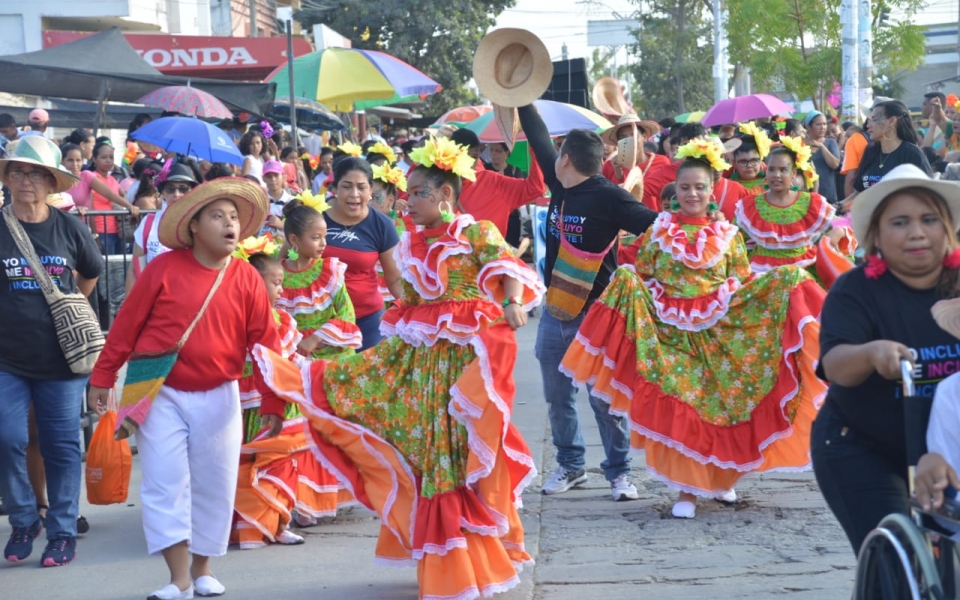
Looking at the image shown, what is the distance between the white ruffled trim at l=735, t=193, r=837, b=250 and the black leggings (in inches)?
190

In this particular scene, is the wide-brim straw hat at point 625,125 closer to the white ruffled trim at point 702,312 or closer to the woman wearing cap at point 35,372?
the white ruffled trim at point 702,312

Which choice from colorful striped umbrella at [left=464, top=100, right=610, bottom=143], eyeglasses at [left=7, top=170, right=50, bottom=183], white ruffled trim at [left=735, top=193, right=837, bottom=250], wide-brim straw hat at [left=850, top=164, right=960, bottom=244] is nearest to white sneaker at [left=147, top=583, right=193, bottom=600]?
eyeglasses at [left=7, top=170, right=50, bottom=183]

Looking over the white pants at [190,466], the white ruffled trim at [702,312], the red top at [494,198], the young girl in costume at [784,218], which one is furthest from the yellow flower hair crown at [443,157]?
the young girl in costume at [784,218]

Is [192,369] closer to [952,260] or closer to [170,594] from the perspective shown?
[170,594]

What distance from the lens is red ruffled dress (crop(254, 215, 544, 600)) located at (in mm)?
5535

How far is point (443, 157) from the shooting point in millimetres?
6102

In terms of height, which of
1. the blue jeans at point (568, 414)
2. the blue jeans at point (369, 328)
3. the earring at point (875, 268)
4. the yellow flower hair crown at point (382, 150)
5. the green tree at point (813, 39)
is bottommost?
the blue jeans at point (568, 414)

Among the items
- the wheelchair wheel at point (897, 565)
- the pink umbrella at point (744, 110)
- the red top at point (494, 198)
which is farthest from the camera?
the pink umbrella at point (744, 110)

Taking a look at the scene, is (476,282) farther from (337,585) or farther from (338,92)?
(338,92)

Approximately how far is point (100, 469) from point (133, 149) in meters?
10.6

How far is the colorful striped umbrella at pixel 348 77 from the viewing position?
57.6ft

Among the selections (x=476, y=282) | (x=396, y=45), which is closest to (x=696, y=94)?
(x=396, y=45)

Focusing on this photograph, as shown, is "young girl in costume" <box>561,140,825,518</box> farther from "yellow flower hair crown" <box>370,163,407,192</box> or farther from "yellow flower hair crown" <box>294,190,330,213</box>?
"yellow flower hair crown" <box>370,163,407,192</box>

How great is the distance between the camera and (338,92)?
17.5 meters
